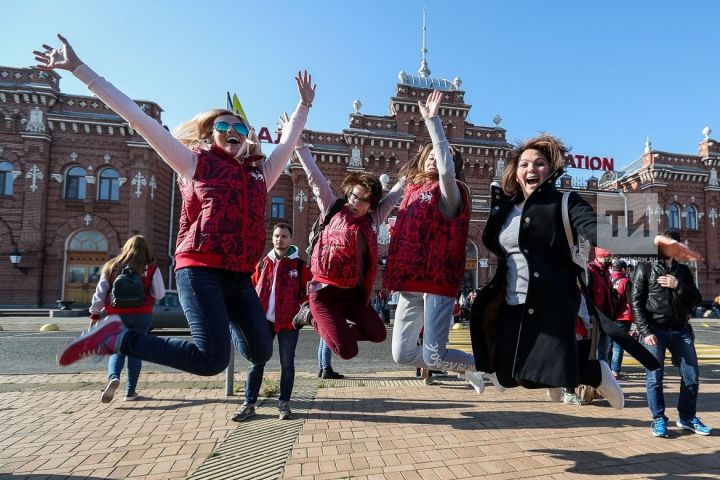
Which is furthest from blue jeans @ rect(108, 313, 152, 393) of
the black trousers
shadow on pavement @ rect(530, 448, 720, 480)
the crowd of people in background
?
shadow on pavement @ rect(530, 448, 720, 480)

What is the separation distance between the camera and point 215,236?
277 cm

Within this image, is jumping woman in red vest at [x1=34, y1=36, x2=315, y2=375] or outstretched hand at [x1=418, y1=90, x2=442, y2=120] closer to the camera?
jumping woman in red vest at [x1=34, y1=36, x2=315, y2=375]

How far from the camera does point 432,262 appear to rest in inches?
132

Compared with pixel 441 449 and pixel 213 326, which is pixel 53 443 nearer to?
pixel 213 326

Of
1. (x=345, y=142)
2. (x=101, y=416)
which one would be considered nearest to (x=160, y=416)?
(x=101, y=416)

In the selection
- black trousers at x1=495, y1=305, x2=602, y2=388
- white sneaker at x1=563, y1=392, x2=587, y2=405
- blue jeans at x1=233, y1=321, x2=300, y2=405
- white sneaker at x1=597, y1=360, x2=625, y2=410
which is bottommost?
white sneaker at x1=563, y1=392, x2=587, y2=405

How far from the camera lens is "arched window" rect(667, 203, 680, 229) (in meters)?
30.9

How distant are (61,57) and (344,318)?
2.70 m

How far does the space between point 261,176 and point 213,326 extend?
1.14 m

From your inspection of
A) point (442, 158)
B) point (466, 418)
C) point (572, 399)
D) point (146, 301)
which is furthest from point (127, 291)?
point (572, 399)

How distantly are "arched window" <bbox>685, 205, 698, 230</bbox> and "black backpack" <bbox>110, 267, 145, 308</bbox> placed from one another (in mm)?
37109

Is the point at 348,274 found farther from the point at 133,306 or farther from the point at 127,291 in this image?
the point at 133,306

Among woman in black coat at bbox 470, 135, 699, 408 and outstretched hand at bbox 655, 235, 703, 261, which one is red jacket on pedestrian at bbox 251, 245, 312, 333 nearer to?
woman in black coat at bbox 470, 135, 699, 408

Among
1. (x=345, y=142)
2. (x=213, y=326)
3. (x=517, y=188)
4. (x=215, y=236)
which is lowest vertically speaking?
(x=213, y=326)
